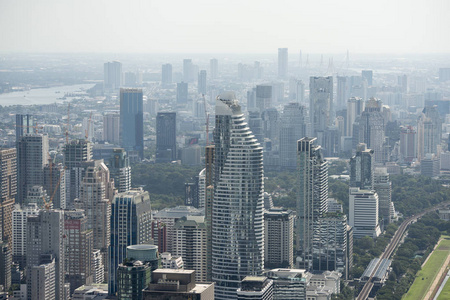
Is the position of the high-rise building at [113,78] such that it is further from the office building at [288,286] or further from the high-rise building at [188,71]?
the office building at [288,286]

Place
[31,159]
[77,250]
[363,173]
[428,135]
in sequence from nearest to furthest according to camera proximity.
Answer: [77,250]
[31,159]
[363,173]
[428,135]

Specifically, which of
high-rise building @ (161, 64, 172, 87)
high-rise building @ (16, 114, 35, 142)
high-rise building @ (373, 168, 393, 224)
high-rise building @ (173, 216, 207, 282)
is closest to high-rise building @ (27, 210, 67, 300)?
high-rise building @ (173, 216, 207, 282)

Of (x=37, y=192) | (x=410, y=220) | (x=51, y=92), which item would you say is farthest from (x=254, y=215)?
(x=51, y=92)

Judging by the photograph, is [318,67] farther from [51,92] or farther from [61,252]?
[61,252]

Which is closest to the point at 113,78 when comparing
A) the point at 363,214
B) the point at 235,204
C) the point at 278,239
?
the point at 363,214

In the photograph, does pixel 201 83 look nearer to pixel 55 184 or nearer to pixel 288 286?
pixel 55 184

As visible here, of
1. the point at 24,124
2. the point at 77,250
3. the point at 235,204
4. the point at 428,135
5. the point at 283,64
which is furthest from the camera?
the point at 283,64

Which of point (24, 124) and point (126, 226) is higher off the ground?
point (24, 124)
